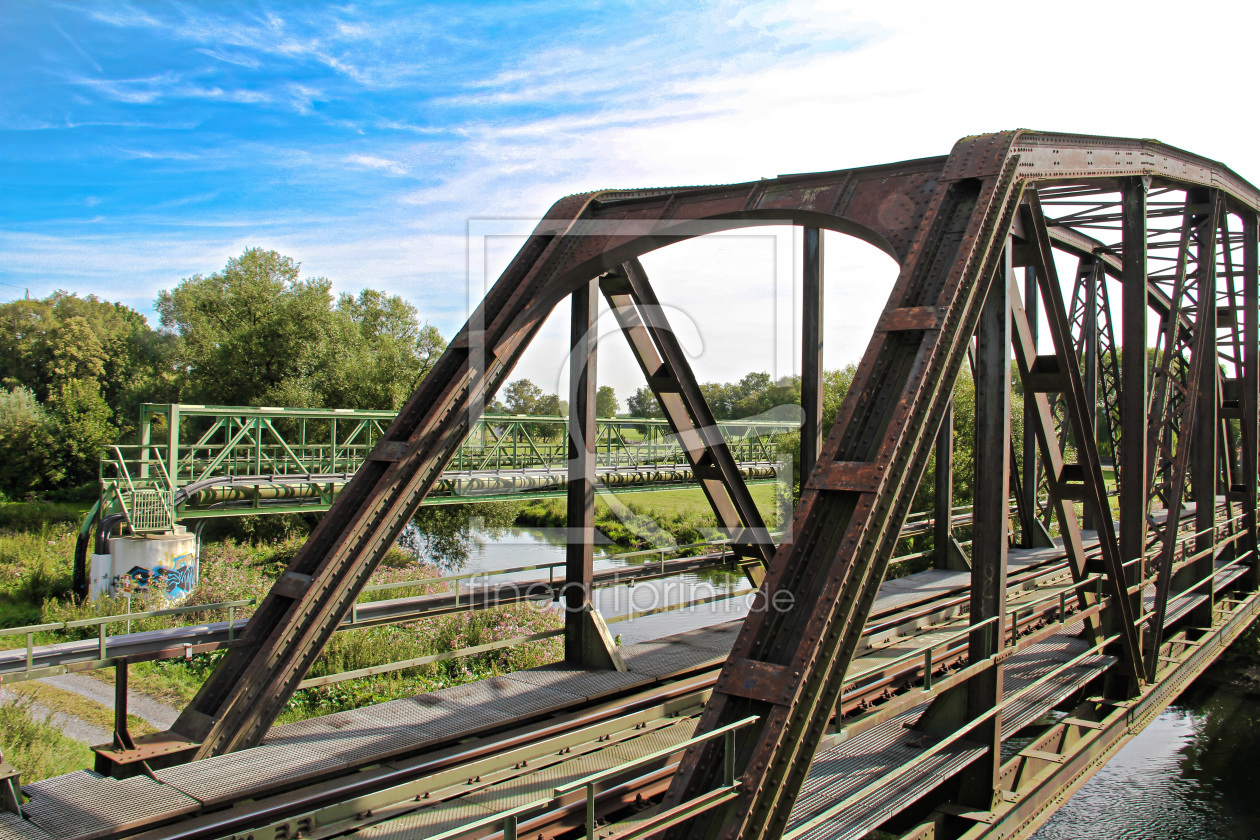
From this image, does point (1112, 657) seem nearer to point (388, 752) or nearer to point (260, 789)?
point (388, 752)

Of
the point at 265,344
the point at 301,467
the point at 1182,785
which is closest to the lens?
the point at 1182,785

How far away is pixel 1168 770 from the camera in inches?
708

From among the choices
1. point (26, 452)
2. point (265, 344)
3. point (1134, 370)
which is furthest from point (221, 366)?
point (1134, 370)

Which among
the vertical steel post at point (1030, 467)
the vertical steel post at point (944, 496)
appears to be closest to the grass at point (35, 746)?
the vertical steel post at point (944, 496)

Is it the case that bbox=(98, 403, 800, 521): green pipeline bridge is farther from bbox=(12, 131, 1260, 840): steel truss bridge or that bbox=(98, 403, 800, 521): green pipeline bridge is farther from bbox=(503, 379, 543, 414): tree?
bbox=(503, 379, 543, 414): tree

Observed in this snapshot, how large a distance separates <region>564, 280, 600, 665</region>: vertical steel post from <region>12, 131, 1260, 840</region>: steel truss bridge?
0.03m

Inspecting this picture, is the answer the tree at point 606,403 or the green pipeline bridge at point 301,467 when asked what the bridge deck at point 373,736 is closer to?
the green pipeline bridge at point 301,467

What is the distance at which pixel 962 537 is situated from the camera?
17969 millimetres

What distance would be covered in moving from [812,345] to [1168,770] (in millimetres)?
16875

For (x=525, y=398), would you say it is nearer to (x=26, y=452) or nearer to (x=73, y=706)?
(x=26, y=452)

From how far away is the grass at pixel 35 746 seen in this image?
8.84m

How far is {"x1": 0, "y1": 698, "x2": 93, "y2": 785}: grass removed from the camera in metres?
8.84

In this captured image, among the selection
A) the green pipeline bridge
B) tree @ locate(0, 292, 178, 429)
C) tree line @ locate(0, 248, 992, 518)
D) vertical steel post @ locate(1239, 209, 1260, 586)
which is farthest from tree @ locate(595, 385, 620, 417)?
vertical steel post @ locate(1239, 209, 1260, 586)

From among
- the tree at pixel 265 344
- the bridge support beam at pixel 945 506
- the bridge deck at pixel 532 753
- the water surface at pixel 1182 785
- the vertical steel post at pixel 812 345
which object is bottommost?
the water surface at pixel 1182 785
